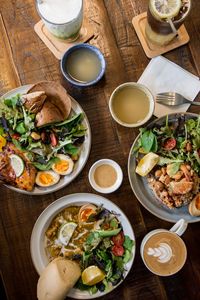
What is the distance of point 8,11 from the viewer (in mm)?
2168

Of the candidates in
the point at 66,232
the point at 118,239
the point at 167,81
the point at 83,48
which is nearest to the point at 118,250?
the point at 118,239

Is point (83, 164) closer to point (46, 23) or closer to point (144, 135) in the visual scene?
point (144, 135)

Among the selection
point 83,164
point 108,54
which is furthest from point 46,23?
point 83,164

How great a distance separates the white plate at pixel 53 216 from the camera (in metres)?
2.04

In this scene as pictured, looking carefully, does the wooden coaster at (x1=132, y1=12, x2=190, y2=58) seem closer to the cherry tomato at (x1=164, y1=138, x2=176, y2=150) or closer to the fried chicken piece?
the cherry tomato at (x1=164, y1=138, x2=176, y2=150)

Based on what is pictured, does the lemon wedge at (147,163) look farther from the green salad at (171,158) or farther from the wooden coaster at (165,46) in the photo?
the wooden coaster at (165,46)

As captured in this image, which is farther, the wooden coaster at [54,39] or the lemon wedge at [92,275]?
the wooden coaster at [54,39]

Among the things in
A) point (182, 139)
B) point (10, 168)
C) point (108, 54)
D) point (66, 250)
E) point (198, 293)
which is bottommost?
point (198, 293)

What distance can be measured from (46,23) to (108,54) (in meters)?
0.34

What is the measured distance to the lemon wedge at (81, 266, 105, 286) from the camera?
2.03 metres

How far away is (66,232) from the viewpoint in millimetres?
2137

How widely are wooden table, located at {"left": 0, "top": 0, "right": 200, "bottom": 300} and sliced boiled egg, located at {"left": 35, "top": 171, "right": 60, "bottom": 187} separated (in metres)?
0.09

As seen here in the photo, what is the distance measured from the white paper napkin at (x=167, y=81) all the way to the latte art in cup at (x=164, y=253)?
0.58 m

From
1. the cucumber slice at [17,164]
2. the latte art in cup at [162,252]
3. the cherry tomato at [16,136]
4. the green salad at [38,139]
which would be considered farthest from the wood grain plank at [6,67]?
the latte art in cup at [162,252]
